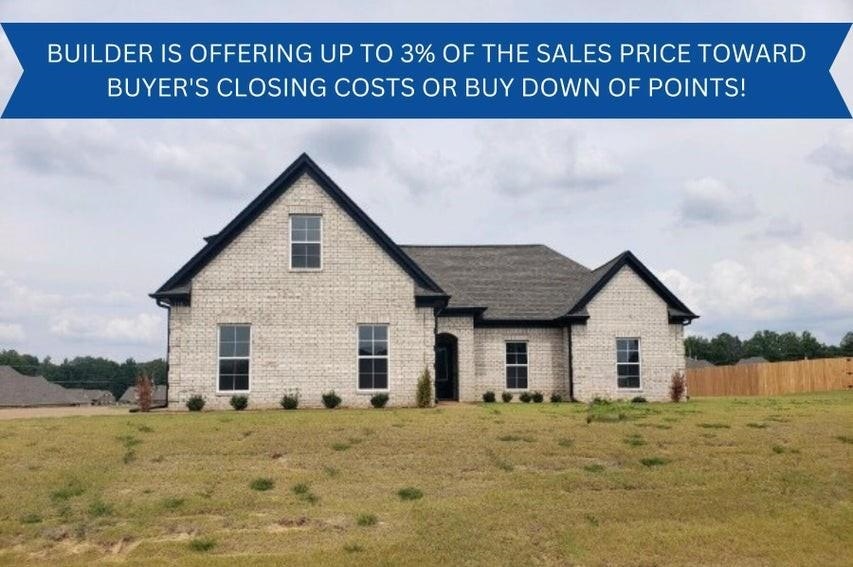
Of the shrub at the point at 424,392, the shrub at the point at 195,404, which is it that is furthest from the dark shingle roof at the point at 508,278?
the shrub at the point at 195,404

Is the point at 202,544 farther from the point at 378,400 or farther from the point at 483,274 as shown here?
the point at 483,274

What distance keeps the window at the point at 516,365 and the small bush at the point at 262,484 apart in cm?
1677

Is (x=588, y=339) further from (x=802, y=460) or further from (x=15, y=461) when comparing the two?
(x=15, y=461)

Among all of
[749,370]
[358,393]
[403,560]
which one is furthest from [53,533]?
[749,370]

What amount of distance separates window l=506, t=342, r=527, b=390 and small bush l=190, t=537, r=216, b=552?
63.3 feet

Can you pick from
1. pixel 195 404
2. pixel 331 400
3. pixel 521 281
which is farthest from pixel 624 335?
pixel 195 404

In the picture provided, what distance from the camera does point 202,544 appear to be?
11.3 meters

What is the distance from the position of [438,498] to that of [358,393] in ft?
37.4

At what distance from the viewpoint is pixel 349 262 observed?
24797mm

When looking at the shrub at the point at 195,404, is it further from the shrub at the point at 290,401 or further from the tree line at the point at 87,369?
the tree line at the point at 87,369

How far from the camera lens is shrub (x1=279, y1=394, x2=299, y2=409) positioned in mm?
23844

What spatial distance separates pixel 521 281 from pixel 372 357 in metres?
9.74

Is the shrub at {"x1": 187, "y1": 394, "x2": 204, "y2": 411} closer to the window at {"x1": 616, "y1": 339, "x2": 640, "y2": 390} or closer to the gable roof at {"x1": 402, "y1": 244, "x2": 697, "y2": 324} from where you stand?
the gable roof at {"x1": 402, "y1": 244, "x2": 697, "y2": 324}

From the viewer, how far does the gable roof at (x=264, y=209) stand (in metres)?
24.3
